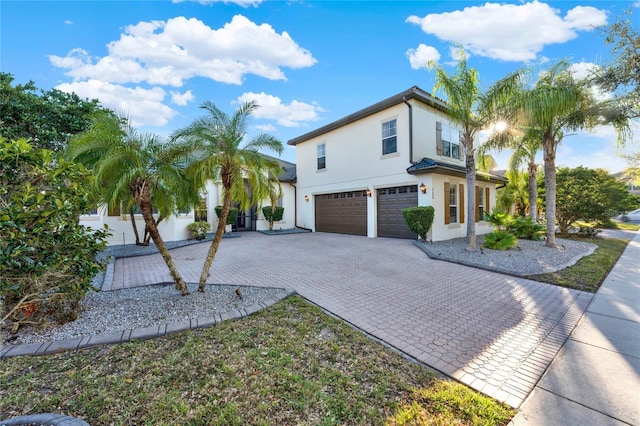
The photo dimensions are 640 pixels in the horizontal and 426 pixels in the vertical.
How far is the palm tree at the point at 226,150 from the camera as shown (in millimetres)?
4605

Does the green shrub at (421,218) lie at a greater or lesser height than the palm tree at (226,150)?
lesser

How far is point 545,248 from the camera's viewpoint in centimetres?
979

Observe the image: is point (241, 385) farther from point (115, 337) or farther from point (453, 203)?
point (453, 203)

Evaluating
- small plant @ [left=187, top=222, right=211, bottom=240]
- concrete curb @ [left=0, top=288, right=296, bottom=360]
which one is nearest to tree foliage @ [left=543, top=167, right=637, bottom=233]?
concrete curb @ [left=0, top=288, right=296, bottom=360]

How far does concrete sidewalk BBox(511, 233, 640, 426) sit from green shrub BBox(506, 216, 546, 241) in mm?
7448

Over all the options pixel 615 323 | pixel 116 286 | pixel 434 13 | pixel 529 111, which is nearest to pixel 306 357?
pixel 615 323

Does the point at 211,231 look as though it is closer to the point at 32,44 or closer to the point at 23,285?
the point at 32,44

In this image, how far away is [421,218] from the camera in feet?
36.7

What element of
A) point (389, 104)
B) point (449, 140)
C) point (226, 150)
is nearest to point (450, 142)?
point (449, 140)

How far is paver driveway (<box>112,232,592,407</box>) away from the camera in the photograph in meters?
3.17

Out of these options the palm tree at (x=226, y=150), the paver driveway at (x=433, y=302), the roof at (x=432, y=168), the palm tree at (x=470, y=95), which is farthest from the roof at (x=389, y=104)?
the palm tree at (x=226, y=150)

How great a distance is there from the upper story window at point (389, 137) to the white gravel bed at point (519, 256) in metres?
4.83

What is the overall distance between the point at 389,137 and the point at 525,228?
710 centimetres

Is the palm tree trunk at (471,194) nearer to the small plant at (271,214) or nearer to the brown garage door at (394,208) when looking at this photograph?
the brown garage door at (394,208)
